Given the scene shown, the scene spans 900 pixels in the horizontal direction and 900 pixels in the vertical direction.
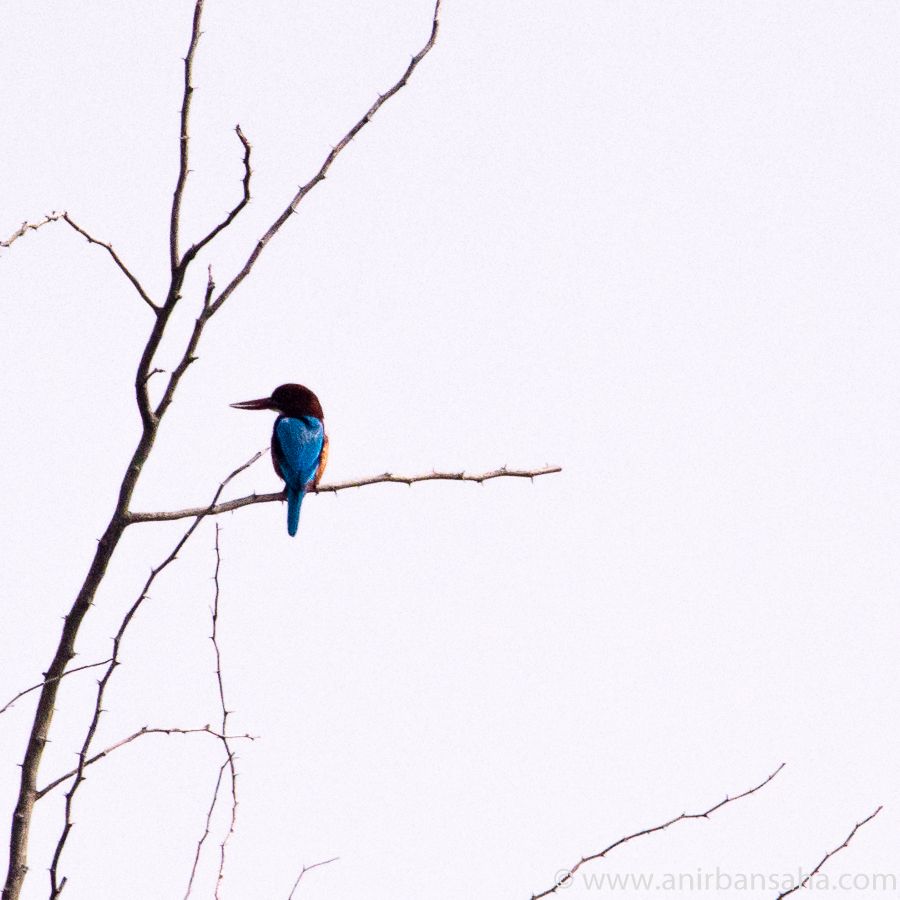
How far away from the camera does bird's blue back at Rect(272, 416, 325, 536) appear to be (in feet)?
15.7

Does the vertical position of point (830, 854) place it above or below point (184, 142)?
below

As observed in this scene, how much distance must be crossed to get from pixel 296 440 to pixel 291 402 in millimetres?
547

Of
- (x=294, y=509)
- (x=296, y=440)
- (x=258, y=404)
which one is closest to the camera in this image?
(x=294, y=509)

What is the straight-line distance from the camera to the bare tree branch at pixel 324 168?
7.49 ft

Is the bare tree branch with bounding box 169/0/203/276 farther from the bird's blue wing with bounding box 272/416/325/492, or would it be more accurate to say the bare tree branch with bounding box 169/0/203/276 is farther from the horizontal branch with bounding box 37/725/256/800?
the bird's blue wing with bounding box 272/416/325/492

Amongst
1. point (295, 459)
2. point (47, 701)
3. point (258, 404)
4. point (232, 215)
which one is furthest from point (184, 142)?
point (258, 404)

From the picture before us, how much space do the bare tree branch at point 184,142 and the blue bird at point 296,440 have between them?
2.27 meters

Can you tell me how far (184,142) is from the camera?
2.24m

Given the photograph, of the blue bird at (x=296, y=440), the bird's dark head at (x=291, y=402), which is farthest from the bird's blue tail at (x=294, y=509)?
the bird's dark head at (x=291, y=402)

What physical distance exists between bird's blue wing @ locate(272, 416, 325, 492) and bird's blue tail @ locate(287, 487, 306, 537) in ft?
0.07

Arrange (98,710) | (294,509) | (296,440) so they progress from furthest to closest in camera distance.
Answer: (296,440) → (294,509) → (98,710)

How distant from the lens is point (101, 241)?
2.38m

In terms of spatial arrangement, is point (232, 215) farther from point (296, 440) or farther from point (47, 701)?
point (296, 440)

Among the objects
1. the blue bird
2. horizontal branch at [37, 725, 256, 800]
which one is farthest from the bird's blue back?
horizontal branch at [37, 725, 256, 800]
